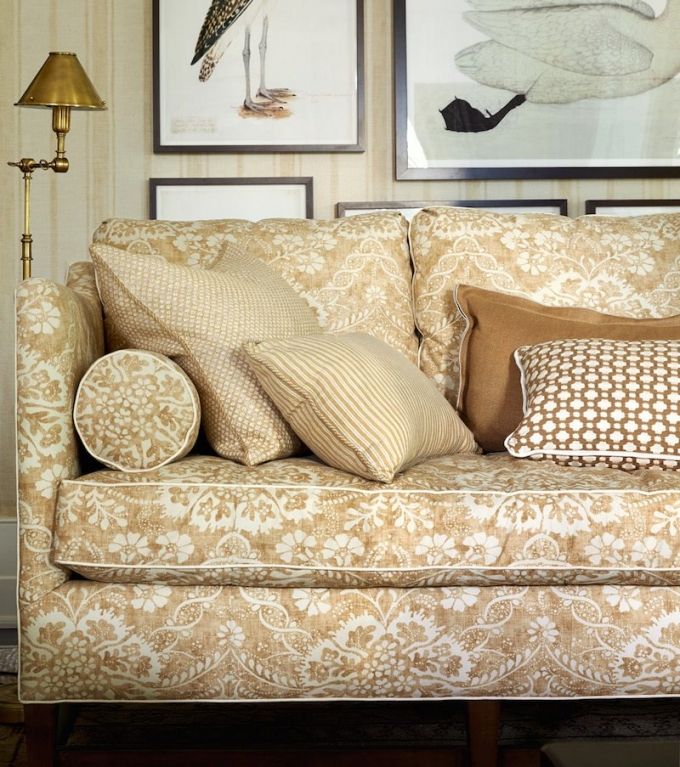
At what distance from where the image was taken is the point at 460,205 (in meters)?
2.89

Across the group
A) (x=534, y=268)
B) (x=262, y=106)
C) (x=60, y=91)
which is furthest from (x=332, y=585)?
(x=262, y=106)

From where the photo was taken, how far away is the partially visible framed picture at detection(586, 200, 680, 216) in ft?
9.50

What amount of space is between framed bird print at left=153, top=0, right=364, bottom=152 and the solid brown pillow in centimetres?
100

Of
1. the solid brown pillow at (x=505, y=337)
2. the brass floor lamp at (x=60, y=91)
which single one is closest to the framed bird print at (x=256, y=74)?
the brass floor lamp at (x=60, y=91)

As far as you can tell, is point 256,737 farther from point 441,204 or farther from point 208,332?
point 441,204

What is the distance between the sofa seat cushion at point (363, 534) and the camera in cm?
152

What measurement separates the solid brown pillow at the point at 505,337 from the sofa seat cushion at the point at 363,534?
0.51 meters

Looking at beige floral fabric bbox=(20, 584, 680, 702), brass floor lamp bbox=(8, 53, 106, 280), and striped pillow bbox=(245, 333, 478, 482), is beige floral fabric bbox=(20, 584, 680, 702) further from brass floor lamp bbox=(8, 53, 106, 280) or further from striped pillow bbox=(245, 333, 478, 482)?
brass floor lamp bbox=(8, 53, 106, 280)

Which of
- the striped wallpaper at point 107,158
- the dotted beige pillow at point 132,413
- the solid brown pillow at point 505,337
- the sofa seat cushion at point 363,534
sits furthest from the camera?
the striped wallpaper at point 107,158

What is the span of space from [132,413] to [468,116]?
5.55ft

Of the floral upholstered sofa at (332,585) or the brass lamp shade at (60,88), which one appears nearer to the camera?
the floral upholstered sofa at (332,585)

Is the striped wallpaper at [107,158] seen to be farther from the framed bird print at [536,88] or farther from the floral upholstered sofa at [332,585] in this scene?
the floral upholstered sofa at [332,585]

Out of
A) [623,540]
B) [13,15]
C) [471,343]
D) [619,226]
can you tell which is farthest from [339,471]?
[13,15]

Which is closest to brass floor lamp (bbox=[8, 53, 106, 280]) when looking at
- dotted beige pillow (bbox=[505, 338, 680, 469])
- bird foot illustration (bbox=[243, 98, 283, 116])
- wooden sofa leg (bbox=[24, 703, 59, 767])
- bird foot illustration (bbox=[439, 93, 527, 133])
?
bird foot illustration (bbox=[243, 98, 283, 116])
